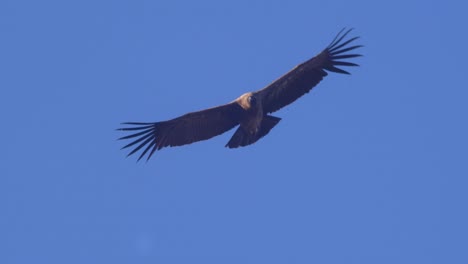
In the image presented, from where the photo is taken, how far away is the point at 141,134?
386ft

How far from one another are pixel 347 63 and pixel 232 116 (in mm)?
2297

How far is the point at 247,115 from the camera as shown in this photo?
387 ft

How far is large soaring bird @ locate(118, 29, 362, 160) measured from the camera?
→ 11750 centimetres

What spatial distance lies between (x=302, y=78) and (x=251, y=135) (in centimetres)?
132

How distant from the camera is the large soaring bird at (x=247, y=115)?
118 metres

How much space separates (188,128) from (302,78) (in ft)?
7.11

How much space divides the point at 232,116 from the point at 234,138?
0.53 m

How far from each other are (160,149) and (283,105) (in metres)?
2.26

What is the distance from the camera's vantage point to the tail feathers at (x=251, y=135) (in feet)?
A: 386

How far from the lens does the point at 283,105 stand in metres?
118

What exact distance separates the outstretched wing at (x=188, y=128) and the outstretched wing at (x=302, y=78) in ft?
1.87

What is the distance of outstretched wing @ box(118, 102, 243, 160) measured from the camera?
11756 centimetres

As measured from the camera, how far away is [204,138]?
388 feet

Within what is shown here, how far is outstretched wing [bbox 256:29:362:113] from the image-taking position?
385ft
